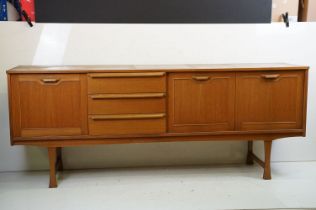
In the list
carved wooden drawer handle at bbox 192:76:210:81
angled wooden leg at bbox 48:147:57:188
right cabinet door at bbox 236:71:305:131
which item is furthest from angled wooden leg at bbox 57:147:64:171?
right cabinet door at bbox 236:71:305:131

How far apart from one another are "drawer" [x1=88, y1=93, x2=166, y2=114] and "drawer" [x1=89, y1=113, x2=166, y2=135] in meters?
0.03

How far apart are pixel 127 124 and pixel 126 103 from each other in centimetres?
15

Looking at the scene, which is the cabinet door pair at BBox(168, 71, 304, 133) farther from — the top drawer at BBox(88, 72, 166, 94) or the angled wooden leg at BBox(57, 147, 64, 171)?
the angled wooden leg at BBox(57, 147, 64, 171)

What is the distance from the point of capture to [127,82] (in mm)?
2902

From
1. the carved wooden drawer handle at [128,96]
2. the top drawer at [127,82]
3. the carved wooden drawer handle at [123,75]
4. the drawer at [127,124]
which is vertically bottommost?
the drawer at [127,124]

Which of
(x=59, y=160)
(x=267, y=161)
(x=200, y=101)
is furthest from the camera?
(x=59, y=160)

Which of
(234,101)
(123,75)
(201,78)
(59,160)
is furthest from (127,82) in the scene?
(59,160)

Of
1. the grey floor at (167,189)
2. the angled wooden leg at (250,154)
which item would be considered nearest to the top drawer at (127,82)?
the grey floor at (167,189)

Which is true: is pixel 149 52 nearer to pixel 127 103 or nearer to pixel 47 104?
pixel 127 103

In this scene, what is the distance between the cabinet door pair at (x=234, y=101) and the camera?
2955mm

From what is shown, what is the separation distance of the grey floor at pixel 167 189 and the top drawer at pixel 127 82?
0.71m

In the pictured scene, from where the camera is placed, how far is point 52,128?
114 inches

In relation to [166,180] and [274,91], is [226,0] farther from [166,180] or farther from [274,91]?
[166,180]

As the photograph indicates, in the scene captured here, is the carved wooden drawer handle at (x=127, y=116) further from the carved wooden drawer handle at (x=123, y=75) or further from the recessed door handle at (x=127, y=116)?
the carved wooden drawer handle at (x=123, y=75)
